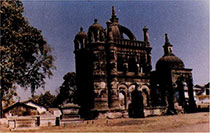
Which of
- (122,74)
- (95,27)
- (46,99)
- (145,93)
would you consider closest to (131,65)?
(122,74)

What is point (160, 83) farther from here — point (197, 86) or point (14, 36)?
point (197, 86)

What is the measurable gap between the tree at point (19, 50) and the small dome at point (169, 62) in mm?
15266

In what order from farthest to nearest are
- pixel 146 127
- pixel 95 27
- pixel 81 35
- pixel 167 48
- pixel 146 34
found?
pixel 167 48 → pixel 81 35 → pixel 146 34 → pixel 95 27 → pixel 146 127

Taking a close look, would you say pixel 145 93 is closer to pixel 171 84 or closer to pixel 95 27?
pixel 171 84

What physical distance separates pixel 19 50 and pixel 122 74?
12599 mm

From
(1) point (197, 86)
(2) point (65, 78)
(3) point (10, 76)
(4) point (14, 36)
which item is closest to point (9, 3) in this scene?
(4) point (14, 36)

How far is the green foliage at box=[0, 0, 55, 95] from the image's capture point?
1677 cm

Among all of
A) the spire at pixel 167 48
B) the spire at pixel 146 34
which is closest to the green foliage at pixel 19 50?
the spire at pixel 146 34

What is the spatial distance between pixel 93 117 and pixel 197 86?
61.1 m

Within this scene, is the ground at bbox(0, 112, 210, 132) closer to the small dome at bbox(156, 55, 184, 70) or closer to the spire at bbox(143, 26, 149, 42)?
the small dome at bbox(156, 55, 184, 70)

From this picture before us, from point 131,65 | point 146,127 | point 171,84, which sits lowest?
point 146,127

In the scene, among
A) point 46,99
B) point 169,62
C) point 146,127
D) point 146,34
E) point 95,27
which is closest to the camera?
point 146,127

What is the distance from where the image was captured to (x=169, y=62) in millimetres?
29203

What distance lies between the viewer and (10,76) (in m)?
17.2
